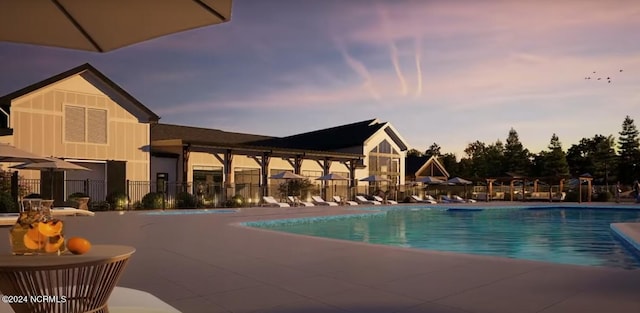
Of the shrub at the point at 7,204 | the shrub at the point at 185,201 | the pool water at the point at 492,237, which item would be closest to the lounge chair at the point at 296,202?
the shrub at the point at 185,201

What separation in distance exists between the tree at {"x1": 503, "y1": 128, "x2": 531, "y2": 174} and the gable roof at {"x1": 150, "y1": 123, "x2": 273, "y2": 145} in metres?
36.5

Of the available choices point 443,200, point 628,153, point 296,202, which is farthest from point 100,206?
point 628,153

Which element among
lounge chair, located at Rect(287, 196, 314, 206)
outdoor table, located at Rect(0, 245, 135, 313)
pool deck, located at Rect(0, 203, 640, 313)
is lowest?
lounge chair, located at Rect(287, 196, 314, 206)

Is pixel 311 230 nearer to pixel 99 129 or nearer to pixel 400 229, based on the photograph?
pixel 400 229

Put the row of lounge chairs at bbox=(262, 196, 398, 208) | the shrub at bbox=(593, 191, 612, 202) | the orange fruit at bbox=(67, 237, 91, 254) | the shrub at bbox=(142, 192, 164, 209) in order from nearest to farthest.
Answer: the orange fruit at bbox=(67, 237, 91, 254) < the shrub at bbox=(142, 192, 164, 209) < the row of lounge chairs at bbox=(262, 196, 398, 208) < the shrub at bbox=(593, 191, 612, 202)

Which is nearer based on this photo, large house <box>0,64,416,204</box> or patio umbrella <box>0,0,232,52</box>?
patio umbrella <box>0,0,232,52</box>

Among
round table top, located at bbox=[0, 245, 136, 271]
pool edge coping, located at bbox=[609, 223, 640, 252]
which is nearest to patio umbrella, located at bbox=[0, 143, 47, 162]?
round table top, located at bbox=[0, 245, 136, 271]

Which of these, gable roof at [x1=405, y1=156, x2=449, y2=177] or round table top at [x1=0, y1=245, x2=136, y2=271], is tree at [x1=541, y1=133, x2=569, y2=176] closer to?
gable roof at [x1=405, y1=156, x2=449, y2=177]

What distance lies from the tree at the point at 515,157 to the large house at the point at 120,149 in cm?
3447

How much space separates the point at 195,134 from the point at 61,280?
31.1 meters

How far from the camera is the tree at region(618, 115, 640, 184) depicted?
59.3m

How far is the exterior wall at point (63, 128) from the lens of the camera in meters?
22.6

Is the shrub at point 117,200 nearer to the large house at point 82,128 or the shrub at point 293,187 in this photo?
the large house at point 82,128

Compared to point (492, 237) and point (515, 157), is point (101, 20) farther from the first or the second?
point (515, 157)
